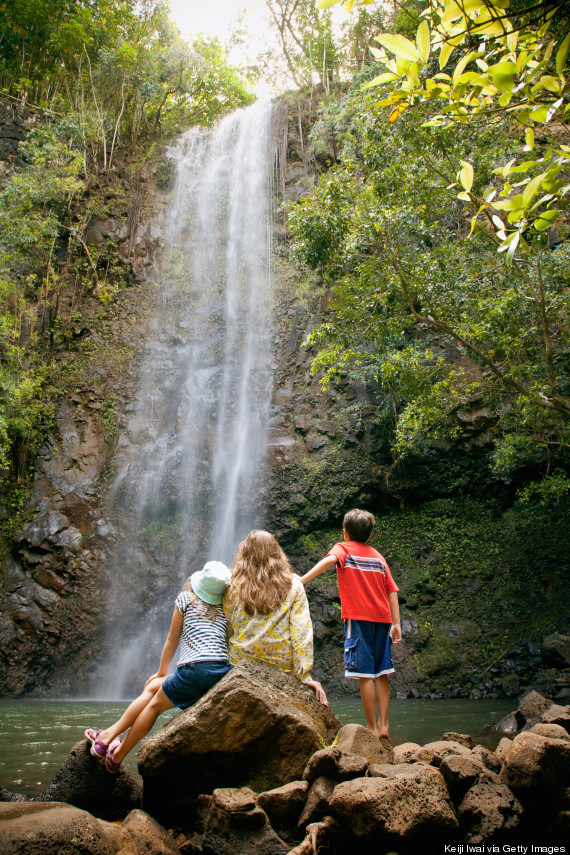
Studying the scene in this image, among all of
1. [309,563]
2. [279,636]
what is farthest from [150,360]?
[279,636]

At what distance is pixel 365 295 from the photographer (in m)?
9.09

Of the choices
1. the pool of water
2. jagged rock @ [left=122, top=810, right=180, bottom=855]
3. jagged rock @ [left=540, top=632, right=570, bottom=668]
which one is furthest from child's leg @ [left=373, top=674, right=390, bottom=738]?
jagged rock @ [left=540, top=632, right=570, bottom=668]

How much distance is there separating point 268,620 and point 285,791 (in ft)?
3.07

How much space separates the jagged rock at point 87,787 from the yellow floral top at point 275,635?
36.4 inches

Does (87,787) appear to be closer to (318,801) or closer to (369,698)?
(318,801)

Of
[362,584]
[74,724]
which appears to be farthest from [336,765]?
[74,724]

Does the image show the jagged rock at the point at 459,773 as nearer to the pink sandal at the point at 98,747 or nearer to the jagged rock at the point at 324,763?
the jagged rock at the point at 324,763

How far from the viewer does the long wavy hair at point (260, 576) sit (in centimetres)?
330

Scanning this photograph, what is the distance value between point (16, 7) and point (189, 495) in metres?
16.3

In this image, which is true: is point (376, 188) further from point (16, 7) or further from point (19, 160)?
point (16, 7)

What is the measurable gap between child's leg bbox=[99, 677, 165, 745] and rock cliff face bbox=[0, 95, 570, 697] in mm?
5886

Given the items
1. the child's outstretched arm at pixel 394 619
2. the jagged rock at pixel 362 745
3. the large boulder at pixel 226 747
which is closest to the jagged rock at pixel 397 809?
the jagged rock at pixel 362 745

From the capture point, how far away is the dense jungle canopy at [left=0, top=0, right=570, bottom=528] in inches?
85.8

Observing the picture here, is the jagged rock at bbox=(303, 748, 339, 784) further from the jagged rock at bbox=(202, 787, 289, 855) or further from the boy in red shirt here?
the boy in red shirt
